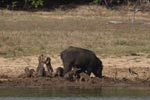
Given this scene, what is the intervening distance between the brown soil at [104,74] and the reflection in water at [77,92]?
46 cm

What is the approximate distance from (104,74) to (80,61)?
1464 mm

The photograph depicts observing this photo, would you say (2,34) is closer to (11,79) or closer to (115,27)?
(115,27)

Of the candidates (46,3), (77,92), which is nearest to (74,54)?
(77,92)

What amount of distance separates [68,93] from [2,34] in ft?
33.1

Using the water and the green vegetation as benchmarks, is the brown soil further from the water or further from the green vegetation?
the green vegetation

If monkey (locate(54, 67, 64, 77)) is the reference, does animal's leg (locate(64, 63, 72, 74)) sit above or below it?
above

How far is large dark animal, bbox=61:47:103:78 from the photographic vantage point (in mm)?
19000

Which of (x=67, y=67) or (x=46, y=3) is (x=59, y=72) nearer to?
(x=67, y=67)

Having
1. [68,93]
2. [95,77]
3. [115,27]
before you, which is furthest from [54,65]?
[115,27]

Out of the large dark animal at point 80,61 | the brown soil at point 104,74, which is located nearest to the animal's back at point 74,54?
the large dark animal at point 80,61

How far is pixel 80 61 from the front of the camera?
19.1 metres

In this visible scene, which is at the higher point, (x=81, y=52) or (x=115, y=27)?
(x=81, y=52)

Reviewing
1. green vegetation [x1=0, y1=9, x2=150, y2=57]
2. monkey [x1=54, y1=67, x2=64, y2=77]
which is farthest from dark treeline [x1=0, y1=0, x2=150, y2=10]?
monkey [x1=54, y1=67, x2=64, y2=77]

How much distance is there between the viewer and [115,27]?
31.7m
